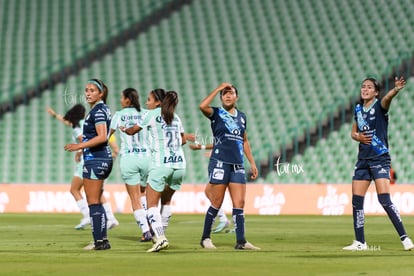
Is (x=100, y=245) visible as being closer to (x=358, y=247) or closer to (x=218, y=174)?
(x=218, y=174)

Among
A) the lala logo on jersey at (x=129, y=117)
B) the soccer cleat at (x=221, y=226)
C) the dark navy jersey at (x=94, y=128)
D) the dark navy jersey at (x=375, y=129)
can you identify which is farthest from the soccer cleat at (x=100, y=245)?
the soccer cleat at (x=221, y=226)

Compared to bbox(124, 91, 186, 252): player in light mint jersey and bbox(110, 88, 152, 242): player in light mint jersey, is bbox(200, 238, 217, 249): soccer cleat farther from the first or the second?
bbox(110, 88, 152, 242): player in light mint jersey

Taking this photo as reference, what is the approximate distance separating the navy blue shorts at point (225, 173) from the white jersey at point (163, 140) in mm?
513

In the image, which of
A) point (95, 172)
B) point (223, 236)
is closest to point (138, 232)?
point (223, 236)

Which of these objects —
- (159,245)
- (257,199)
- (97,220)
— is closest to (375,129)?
(159,245)

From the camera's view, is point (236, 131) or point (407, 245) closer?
point (407, 245)

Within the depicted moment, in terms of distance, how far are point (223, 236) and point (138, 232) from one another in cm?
179

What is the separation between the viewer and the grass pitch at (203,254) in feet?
33.5

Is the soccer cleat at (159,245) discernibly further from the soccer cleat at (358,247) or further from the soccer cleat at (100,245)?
the soccer cleat at (358,247)

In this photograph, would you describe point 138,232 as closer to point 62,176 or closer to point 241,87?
point 62,176

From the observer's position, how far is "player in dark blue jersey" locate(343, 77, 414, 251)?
1311cm

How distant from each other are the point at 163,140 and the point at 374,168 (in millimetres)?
2851

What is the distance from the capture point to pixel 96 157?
1282 cm

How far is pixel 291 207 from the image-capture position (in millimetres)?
26625
